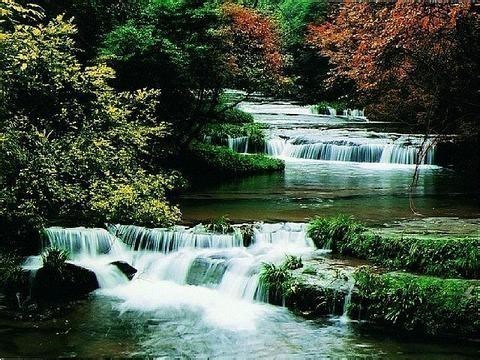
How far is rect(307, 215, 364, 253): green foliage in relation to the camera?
11820mm

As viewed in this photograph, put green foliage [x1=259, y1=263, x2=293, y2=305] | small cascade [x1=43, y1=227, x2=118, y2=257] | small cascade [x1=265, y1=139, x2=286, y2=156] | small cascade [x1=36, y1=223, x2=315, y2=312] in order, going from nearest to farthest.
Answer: green foliage [x1=259, y1=263, x2=293, y2=305] < small cascade [x1=36, y1=223, x2=315, y2=312] < small cascade [x1=43, y1=227, x2=118, y2=257] < small cascade [x1=265, y1=139, x2=286, y2=156]

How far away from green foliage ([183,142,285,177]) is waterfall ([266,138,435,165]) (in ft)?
9.32

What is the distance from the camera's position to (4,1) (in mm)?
5988

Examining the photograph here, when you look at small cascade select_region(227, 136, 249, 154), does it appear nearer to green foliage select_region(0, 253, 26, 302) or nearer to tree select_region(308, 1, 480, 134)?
tree select_region(308, 1, 480, 134)

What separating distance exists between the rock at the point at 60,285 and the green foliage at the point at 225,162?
9.82m

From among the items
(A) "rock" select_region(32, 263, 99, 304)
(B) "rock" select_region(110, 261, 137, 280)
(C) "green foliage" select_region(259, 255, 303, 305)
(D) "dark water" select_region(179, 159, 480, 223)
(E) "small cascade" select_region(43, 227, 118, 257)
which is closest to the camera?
(C) "green foliage" select_region(259, 255, 303, 305)

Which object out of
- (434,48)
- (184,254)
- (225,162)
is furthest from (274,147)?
(434,48)

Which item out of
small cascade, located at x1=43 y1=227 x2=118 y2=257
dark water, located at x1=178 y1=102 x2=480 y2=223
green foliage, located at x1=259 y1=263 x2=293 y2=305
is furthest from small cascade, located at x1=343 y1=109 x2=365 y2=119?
green foliage, located at x1=259 y1=263 x2=293 y2=305

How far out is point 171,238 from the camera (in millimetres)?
12297

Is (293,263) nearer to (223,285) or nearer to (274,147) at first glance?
(223,285)

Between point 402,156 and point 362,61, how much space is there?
975 centimetres

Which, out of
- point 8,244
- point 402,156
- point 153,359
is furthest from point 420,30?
point 402,156

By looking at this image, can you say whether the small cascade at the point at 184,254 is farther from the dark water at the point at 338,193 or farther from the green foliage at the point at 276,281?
the dark water at the point at 338,193

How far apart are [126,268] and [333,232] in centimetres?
375
